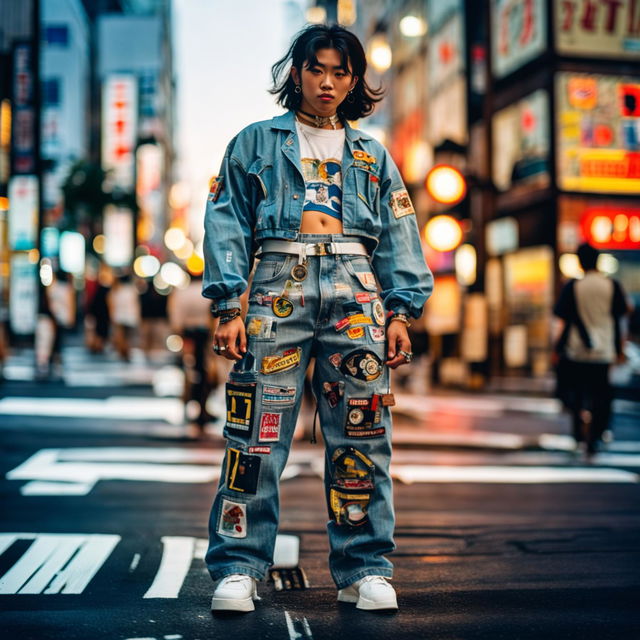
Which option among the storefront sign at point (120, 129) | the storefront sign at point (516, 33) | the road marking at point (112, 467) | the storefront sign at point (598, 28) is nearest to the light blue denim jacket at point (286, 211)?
the road marking at point (112, 467)

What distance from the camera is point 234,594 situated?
2986 millimetres

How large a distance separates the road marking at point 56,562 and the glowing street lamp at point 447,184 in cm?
689

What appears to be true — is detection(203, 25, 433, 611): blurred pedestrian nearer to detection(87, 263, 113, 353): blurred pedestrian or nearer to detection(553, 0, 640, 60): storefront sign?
detection(553, 0, 640, 60): storefront sign

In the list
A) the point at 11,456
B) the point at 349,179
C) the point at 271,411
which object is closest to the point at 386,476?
the point at 271,411

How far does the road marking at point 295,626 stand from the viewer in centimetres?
280

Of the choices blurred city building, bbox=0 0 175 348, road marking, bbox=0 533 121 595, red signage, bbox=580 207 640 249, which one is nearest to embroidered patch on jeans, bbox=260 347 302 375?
road marking, bbox=0 533 121 595

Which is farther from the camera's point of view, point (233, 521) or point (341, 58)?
point (341, 58)

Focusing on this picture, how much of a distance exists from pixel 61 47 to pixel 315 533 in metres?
56.5

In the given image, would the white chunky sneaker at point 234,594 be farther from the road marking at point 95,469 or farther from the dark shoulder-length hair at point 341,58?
the road marking at point 95,469

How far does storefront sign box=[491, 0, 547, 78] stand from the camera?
18.2m

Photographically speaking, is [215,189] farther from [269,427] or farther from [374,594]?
[374,594]

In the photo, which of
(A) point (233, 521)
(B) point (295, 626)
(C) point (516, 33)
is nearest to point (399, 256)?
(A) point (233, 521)

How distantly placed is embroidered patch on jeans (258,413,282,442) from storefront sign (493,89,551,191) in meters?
15.8

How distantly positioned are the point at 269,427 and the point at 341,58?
1.32 metres
